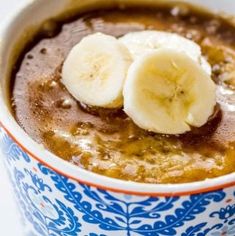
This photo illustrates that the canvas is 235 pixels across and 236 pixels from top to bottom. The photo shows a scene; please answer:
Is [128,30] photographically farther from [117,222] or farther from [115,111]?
[117,222]

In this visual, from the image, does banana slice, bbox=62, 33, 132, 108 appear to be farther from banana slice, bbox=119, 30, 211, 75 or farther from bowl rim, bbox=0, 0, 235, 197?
bowl rim, bbox=0, 0, 235, 197

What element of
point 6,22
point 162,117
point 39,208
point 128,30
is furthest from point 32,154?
point 128,30

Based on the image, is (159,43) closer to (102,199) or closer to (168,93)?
(168,93)

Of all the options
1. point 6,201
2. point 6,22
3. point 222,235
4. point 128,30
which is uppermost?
point 6,22

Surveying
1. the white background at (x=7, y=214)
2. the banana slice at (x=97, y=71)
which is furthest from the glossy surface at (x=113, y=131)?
the white background at (x=7, y=214)

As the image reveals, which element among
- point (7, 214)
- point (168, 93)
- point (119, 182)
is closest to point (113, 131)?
point (168, 93)

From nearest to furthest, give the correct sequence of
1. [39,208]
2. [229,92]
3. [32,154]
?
[32,154] → [39,208] → [229,92]

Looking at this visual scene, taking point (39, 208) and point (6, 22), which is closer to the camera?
point (39, 208)
